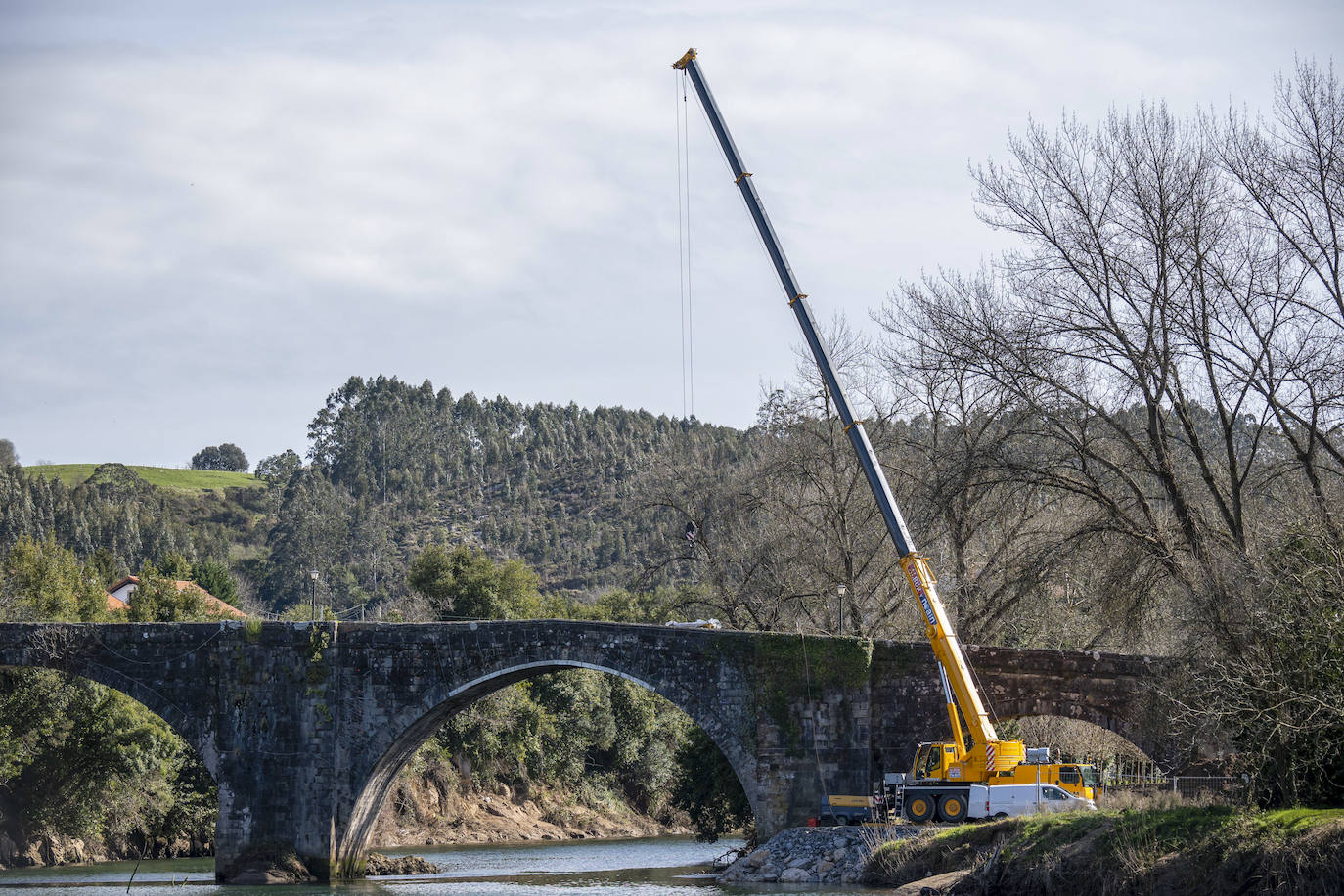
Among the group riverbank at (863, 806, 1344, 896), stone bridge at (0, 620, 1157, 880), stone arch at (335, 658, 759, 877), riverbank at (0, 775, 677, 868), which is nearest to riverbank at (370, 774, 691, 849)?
riverbank at (0, 775, 677, 868)

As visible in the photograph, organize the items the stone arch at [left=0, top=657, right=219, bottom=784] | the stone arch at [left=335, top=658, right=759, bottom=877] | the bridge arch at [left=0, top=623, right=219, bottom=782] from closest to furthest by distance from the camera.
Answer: the stone arch at [left=335, top=658, right=759, bottom=877] → the stone arch at [left=0, top=657, right=219, bottom=784] → the bridge arch at [left=0, top=623, right=219, bottom=782]

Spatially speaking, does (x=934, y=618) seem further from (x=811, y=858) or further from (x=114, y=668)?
(x=114, y=668)

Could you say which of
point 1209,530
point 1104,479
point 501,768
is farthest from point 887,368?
point 501,768

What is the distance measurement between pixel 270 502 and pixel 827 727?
108617 millimetres

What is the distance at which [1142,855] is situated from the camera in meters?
19.7

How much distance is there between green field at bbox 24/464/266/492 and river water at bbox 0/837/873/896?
10357cm

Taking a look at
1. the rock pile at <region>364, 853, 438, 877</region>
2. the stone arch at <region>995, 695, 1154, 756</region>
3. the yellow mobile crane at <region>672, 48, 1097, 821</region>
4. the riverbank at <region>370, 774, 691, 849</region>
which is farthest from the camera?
the riverbank at <region>370, 774, 691, 849</region>

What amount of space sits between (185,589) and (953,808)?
3968 cm

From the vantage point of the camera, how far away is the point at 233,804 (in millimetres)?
32375

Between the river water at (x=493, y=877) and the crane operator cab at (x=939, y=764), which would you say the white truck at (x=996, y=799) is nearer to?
the crane operator cab at (x=939, y=764)

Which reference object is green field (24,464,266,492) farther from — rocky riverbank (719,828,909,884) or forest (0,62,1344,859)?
rocky riverbank (719,828,909,884)

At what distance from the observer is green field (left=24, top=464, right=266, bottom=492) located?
140m

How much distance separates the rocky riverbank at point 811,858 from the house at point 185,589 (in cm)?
2113

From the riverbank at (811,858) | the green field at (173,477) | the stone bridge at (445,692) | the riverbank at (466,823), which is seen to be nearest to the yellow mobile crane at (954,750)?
the riverbank at (811,858)
